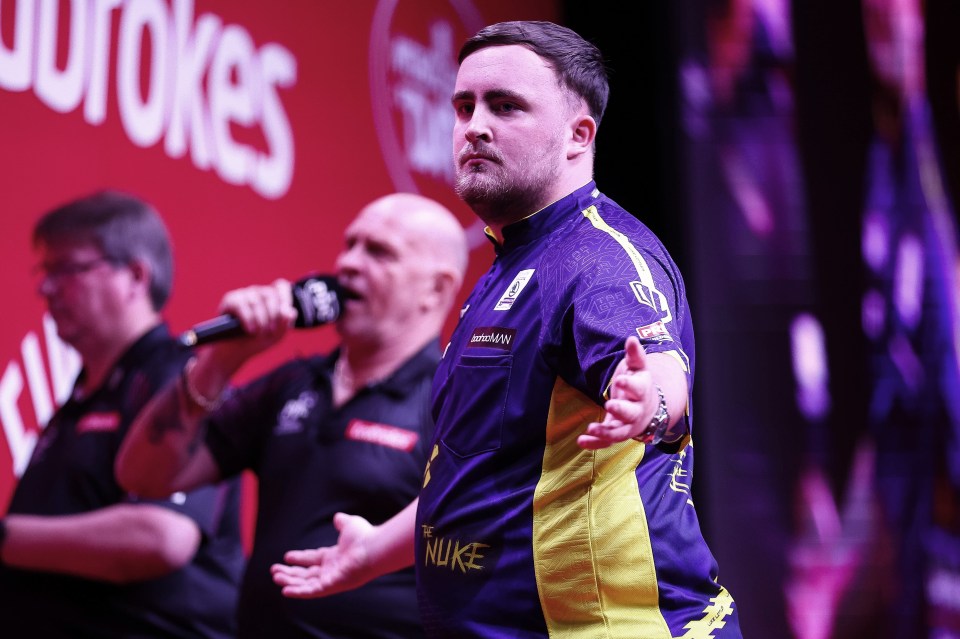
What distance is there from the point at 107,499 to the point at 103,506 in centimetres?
2

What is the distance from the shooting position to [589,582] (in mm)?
1535

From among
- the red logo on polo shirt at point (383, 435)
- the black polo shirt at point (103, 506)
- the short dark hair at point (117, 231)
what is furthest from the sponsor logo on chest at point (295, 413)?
the short dark hair at point (117, 231)

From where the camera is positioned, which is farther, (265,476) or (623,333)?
(265,476)

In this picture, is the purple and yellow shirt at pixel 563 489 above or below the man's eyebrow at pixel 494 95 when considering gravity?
below

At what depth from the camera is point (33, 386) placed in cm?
302

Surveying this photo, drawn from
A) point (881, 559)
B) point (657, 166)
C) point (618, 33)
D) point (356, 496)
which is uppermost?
point (618, 33)

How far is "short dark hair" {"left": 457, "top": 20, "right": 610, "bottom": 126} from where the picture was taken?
1.82 m

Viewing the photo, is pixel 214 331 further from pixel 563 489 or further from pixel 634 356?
pixel 634 356

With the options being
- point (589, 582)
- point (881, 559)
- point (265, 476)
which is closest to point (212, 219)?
point (265, 476)

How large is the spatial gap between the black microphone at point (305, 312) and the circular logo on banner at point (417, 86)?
170 centimetres

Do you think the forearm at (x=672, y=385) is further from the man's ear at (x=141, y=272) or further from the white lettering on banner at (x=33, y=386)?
the white lettering on banner at (x=33, y=386)

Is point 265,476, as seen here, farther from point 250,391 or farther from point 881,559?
point 881,559

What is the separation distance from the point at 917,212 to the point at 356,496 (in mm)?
3173

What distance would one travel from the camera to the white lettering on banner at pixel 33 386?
116 inches
